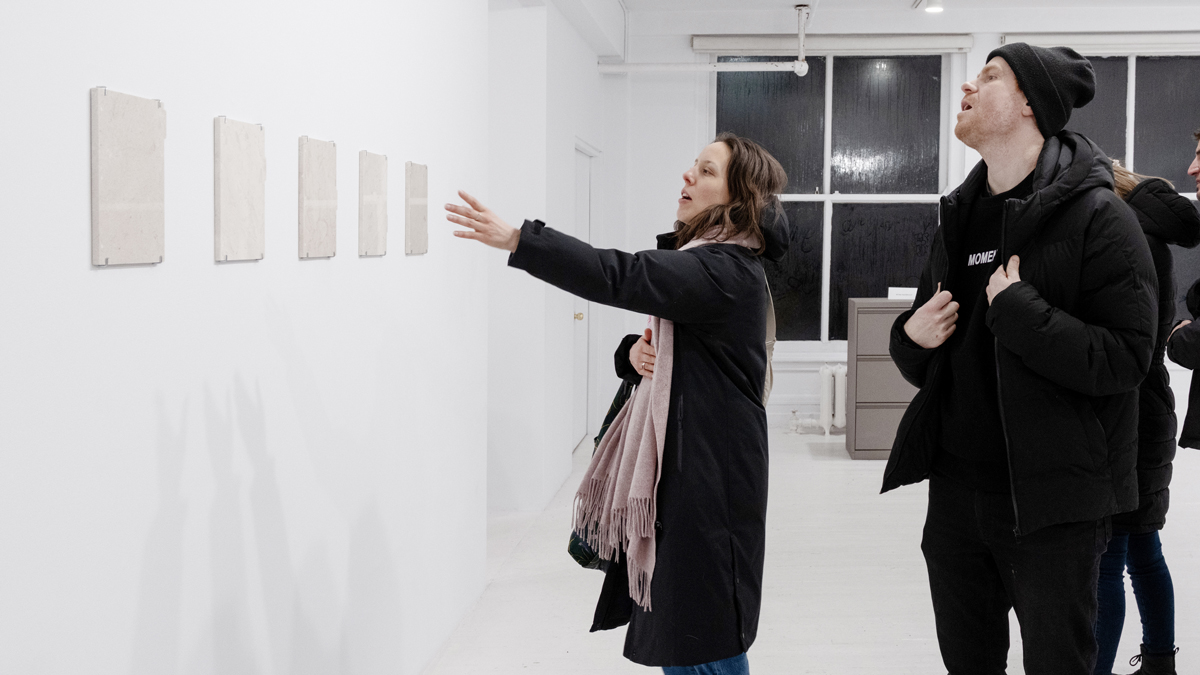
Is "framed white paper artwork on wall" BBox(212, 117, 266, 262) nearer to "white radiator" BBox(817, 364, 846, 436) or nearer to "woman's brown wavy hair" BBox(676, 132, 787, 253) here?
"woman's brown wavy hair" BBox(676, 132, 787, 253)

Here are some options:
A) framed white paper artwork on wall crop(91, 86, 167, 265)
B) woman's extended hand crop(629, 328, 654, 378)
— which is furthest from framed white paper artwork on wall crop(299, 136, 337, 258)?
woman's extended hand crop(629, 328, 654, 378)

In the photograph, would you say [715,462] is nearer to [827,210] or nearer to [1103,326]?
[1103,326]

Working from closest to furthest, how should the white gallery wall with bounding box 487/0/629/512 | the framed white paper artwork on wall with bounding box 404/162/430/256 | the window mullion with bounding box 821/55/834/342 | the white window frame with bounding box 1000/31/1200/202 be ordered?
the framed white paper artwork on wall with bounding box 404/162/430/256
the white gallery wall with bounding box 487/0/629/512
the white window frame with bounding box 1000/31/1200/202
the window mullion with bounding box 821/55/834/342

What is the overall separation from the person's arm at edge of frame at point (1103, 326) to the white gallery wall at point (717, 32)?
5.65 m

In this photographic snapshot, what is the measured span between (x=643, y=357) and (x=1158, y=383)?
1.31 meters

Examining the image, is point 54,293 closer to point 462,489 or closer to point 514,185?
point 462,489

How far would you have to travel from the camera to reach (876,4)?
706 centimetres

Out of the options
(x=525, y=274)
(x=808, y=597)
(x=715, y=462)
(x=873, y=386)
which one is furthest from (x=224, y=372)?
(x=873, y=386)

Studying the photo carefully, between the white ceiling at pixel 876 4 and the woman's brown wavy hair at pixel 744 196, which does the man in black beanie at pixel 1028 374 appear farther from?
the white ceiling at pixel 876 4

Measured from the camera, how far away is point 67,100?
1316 millimetres

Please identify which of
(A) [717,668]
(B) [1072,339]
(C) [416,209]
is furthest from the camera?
(C) [416,209]

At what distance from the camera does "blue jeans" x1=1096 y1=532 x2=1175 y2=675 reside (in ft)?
8.21

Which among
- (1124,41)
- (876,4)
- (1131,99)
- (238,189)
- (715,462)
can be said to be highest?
(876,4)

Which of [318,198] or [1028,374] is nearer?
[1028,374]
